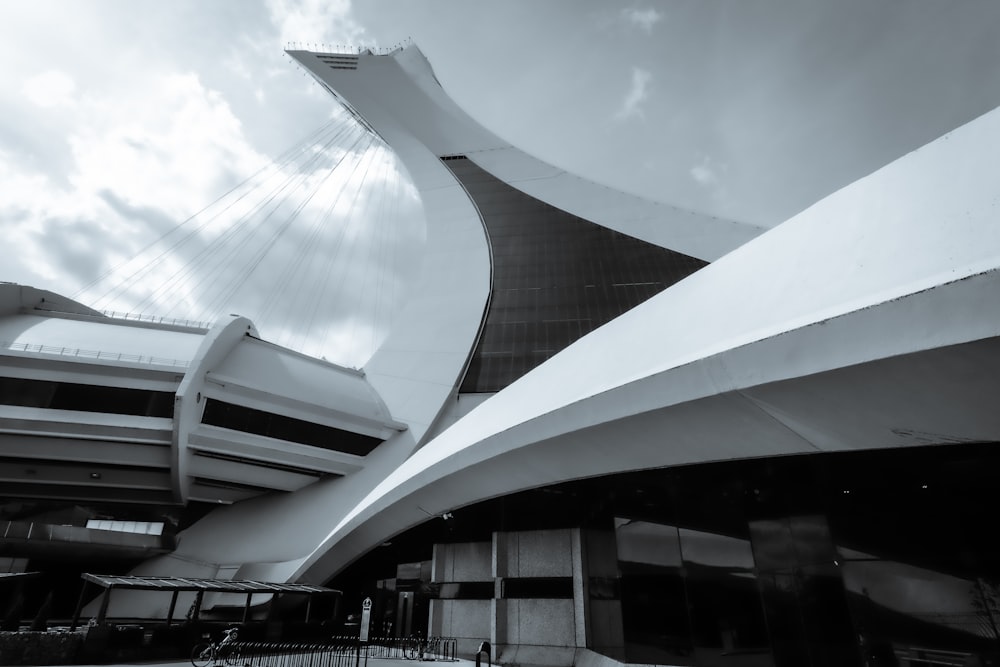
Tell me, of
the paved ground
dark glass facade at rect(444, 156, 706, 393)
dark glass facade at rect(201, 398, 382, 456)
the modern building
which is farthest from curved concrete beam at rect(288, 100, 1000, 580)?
dark glass facade at rect(444, 156, 706, 393)

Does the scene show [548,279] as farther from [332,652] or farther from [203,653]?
[203,653]

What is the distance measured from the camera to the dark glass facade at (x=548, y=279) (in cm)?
3475

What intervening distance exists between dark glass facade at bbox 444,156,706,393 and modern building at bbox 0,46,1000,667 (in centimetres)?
1180

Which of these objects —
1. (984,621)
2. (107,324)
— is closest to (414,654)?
(984,621)

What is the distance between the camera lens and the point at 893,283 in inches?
180

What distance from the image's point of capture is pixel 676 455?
731 cm

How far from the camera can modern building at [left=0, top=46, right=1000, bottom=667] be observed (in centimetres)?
484

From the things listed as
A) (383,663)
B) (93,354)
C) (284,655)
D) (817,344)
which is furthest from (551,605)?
(93,354)

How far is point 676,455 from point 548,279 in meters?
33.4

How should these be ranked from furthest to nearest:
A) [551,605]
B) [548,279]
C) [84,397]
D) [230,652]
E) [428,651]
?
1. [548,279]
2. [84,397]
3. [428,651]
4. [230,652]
5. [551,605]

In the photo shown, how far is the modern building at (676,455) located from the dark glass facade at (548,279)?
1180 cm

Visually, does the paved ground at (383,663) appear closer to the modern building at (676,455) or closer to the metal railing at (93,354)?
the modern building at (676,455)

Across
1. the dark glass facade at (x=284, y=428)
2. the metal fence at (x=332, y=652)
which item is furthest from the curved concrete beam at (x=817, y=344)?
the dark glass facade at (x=284, y=428)

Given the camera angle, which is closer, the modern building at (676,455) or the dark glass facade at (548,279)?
the modern building at (676,455)
